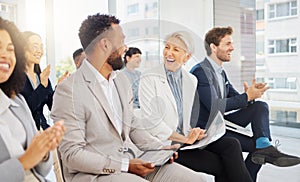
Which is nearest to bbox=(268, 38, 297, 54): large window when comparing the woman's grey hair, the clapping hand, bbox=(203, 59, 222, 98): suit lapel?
bbox=(203, 59, 222, 98): suit lapel

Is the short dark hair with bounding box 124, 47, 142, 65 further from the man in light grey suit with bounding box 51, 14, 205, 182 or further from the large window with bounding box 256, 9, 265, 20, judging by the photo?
the large window with bounding box 256, 9, 265, 20

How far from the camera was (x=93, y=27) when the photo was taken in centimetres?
112

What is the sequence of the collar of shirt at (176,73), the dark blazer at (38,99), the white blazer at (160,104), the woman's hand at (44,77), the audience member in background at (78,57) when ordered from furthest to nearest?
the collar of shirt at (176,73), the white blazer at (160,104), the audience member in background at (78,57), the woman's hand at (44,77), the dark blazer at (38,99)

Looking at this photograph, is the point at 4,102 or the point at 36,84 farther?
the point at 36,84

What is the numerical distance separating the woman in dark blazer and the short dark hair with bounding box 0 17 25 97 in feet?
0.22

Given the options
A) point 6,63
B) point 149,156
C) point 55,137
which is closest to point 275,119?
point 149,156

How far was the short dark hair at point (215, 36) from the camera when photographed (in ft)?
5.45

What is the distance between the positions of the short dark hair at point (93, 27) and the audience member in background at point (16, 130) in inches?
10.5

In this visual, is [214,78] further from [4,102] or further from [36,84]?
[4,102]

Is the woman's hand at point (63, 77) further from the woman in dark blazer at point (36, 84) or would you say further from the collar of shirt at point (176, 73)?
the collar of shirt at point (176, 73)

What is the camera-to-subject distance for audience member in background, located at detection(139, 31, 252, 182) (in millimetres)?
1422

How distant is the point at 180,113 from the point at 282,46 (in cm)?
73

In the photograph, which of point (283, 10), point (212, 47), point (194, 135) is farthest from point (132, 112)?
point (283, 10)

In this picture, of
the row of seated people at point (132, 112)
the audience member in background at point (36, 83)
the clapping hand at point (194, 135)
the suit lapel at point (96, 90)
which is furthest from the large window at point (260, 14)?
the audience member in background at point (36, 83)
